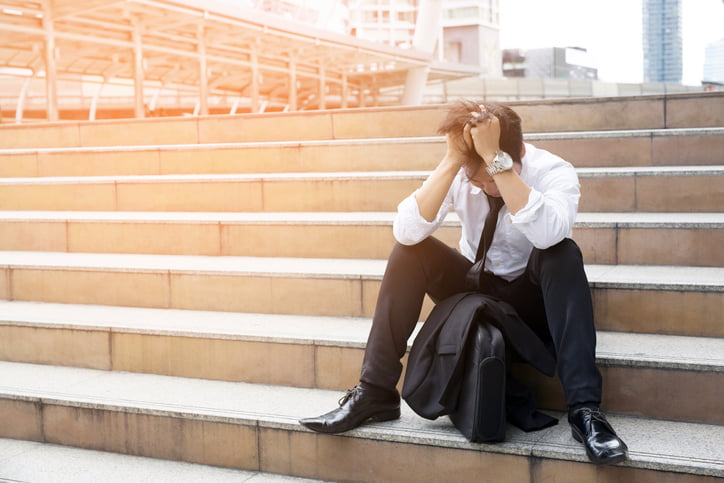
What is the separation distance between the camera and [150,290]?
12.4 ft

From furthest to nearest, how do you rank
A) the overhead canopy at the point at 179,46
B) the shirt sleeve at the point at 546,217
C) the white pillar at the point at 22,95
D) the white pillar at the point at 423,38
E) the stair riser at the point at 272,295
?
the white pillar at the point at 423,38 < the white pillar at the point at 22,95 < the overhead canopy at the point at 179,46 < the stair riser at the point at 272,295 < the shirt sleeve at the point at 546,217

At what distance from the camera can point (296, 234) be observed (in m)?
4.00

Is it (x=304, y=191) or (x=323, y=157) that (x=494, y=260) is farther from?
(x=323, y=157)

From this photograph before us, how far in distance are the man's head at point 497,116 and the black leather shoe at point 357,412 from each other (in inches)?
33.1

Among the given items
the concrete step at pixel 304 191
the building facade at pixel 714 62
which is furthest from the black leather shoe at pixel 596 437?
the building facade at pixel 714 62

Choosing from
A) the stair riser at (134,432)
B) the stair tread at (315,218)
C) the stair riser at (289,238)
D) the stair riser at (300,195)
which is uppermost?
the stair riser at (300,195)

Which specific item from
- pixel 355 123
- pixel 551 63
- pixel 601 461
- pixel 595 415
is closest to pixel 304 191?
pixel 355 123

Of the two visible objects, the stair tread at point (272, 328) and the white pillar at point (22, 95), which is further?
the white pillar at point (22, 95)

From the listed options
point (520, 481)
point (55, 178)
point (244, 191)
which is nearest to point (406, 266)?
point (520, 481)

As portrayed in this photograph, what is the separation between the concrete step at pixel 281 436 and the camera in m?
2.21

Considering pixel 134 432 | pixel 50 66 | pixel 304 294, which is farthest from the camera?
pixel 50 66

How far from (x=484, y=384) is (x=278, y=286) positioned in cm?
150

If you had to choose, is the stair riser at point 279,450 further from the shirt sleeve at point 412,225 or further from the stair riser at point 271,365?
the shirt sleeve at point 412,225

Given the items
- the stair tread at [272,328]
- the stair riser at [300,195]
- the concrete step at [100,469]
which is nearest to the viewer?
the stair tread at [272,328]
